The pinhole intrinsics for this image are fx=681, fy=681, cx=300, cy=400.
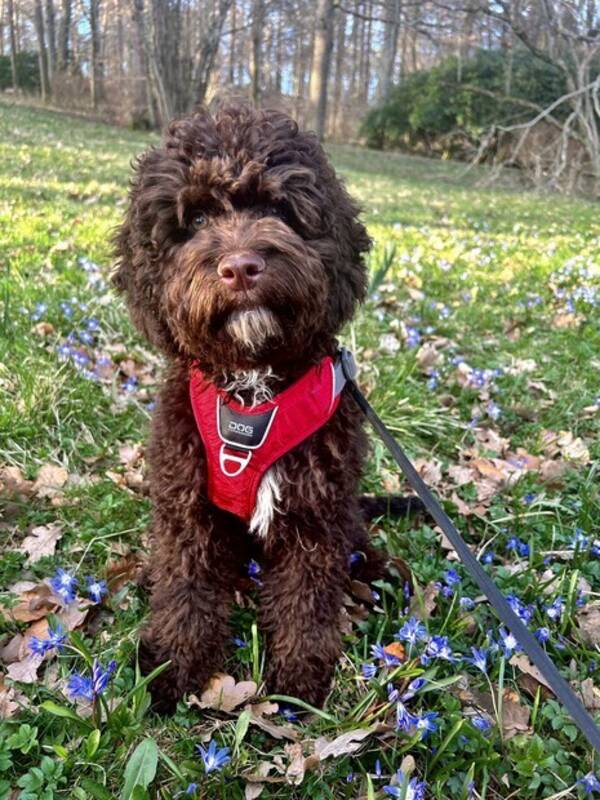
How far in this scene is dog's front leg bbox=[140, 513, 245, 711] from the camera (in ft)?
7.90

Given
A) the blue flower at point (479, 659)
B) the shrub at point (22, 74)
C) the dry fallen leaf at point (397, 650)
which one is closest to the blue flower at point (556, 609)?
the blue flower at point (479, 659)

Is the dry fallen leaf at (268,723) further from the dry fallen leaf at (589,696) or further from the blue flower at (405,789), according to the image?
the dry fallen leaf at (589,696)

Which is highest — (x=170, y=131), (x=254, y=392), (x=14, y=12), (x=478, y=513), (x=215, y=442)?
(x=14, y=12)

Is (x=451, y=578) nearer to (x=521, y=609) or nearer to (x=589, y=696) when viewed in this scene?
(x=521, y=609)

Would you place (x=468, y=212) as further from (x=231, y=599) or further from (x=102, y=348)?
(x=231, y=599)

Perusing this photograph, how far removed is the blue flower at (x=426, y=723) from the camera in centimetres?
205

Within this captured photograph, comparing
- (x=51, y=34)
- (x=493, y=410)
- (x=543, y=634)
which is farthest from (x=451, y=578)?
(x=51, y=34)

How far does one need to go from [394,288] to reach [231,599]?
441cm

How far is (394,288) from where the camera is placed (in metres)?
6.50

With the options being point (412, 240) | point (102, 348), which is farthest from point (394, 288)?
point (102, 348)

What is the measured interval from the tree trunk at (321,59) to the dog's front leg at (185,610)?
1469 centimetres

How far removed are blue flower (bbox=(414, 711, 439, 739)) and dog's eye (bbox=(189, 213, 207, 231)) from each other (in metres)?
1.70

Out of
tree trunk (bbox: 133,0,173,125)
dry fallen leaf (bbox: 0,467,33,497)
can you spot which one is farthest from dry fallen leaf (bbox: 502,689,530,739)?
tree trunk (bbox: 133,0,173,125)

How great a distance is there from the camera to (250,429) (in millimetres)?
2342
